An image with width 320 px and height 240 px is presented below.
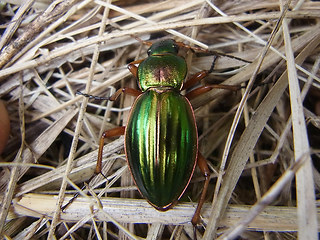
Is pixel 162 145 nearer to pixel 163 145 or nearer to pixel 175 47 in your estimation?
pixel 163 145

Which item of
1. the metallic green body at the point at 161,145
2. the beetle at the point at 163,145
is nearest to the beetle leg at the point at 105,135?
the beetle at the point at 163,145

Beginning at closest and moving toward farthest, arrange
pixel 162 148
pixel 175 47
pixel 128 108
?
1. pixel 162 148
2. pixel 175 47
3. pixel 128 108

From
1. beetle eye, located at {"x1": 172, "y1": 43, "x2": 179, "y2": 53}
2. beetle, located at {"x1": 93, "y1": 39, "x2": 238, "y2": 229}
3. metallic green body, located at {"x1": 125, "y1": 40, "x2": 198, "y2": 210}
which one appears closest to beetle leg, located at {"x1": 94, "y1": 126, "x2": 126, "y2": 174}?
beetle, located at {"x1": 93, "y1": 39, "x2": 238, "y2": 229}

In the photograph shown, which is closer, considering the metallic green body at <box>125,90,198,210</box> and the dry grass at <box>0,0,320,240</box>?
the metallic green body at <box>125,90,198,210</box>

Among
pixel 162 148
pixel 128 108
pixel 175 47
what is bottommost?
pixel 162 148

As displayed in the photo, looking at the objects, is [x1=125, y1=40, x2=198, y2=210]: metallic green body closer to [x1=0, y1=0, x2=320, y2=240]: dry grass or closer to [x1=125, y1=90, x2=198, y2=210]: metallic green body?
[x1=125, y1=90, x2=198, y2=210]: metallic green body

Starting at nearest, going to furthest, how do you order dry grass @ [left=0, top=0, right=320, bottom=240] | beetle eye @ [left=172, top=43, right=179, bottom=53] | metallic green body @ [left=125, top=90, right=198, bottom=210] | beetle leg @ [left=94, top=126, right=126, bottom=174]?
1. metallic green body @ [left=125, top=90, right=198, bottom=210]
2. dry grass @ [left=0, top=0, right=320, bottom=240]
3. beetle leg @ [left=94, top=126, right=126, bottom=174]
4. beetle eye @ [left=172, top=43, right=179, bottom=53]

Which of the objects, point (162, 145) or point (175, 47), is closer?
point (162, 145)

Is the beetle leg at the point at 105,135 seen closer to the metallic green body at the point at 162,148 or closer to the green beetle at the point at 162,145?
the green beetle at the point at 162,145

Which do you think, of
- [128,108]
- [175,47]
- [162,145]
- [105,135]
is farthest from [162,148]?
[175,47]
